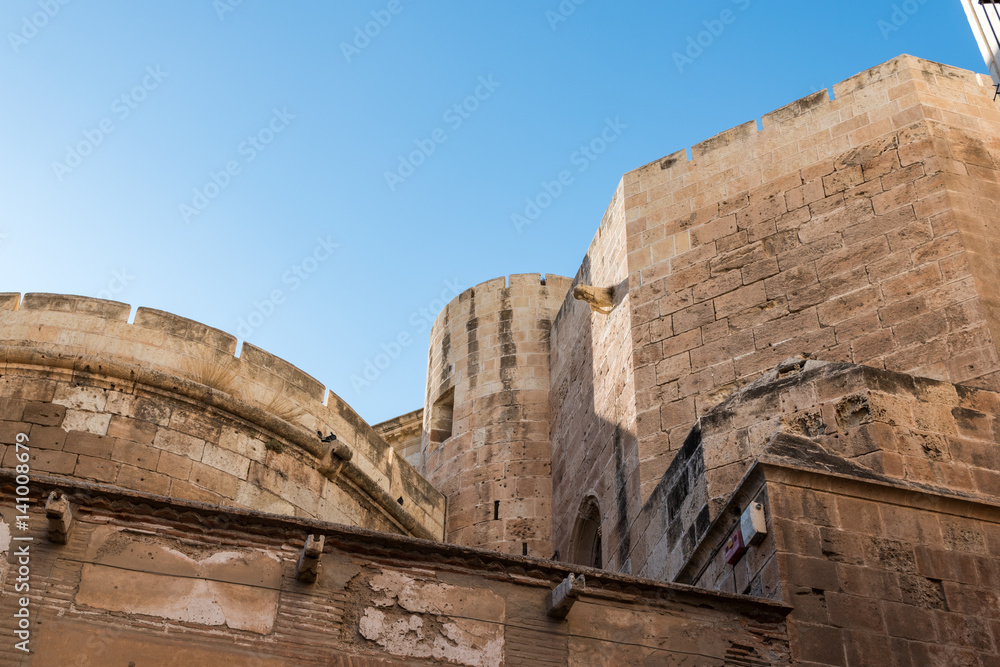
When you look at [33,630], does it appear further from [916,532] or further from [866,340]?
[866,340]

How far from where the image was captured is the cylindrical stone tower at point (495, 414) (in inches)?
499

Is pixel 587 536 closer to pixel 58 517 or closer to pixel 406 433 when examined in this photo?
pixel 406 433

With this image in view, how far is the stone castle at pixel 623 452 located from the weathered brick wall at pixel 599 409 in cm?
5

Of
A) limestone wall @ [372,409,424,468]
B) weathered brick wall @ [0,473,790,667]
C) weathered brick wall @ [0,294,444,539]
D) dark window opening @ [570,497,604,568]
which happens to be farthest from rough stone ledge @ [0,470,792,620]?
limestone wall @ [372,409,424,468]

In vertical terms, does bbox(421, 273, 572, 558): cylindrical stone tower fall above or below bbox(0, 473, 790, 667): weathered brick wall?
above

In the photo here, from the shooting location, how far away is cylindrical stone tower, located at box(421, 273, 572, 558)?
1267 centimetres

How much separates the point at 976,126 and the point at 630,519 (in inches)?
182

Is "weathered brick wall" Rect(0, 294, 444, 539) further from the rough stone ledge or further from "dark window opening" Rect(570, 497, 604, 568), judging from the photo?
the rough stone ledge

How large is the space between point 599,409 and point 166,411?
4194 millimetres

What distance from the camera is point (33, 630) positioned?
4.82m

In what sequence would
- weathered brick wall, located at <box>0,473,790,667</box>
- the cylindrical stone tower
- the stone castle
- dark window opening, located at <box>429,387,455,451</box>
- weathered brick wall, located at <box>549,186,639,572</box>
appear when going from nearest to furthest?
weathered brick wall, located at <box>0,473,790,667</box> < the stone castle < weathered brick wall, located at <box>549,186,639,572</box> < the cylindrical stone tower < dark window opening, located at <box>429,387,455,451</box>

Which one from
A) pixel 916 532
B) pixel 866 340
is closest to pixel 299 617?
pixel 916 532

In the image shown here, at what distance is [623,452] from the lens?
1014cm

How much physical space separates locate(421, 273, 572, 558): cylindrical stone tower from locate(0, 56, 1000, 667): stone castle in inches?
1.4
